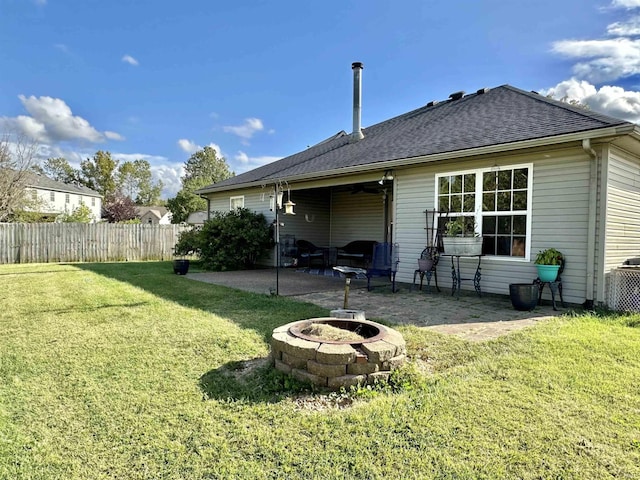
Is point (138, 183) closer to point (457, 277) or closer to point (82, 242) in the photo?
point (82, 242)

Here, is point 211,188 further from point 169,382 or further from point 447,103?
point 169,382

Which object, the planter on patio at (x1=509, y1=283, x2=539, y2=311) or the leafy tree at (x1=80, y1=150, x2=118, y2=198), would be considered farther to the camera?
the leafy tree at (x1=80, y1=150, x2=118, y2=198)

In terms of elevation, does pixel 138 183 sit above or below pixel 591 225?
above

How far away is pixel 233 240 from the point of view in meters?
11.3

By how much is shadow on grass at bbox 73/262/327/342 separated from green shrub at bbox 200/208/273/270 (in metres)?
2.55

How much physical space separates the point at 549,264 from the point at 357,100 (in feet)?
25.6

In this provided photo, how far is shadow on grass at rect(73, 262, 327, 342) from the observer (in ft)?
16.0

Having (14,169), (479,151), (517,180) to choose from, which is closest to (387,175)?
(479,151)

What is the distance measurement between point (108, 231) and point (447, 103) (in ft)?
40.6

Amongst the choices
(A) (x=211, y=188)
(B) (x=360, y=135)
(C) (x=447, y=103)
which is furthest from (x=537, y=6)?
(A) (x=211, y=188)

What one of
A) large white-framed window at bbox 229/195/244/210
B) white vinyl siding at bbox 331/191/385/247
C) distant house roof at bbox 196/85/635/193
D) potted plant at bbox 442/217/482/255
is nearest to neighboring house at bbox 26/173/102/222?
large white-framed window at bbox 229/195/244/210

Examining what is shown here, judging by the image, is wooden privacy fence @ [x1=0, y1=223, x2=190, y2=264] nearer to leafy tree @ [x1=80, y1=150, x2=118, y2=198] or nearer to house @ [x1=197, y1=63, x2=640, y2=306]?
house @ [x1=197, y1=63, x2=640, y2=306]

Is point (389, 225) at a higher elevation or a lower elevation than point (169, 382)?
higher

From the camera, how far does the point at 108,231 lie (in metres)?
13.9
